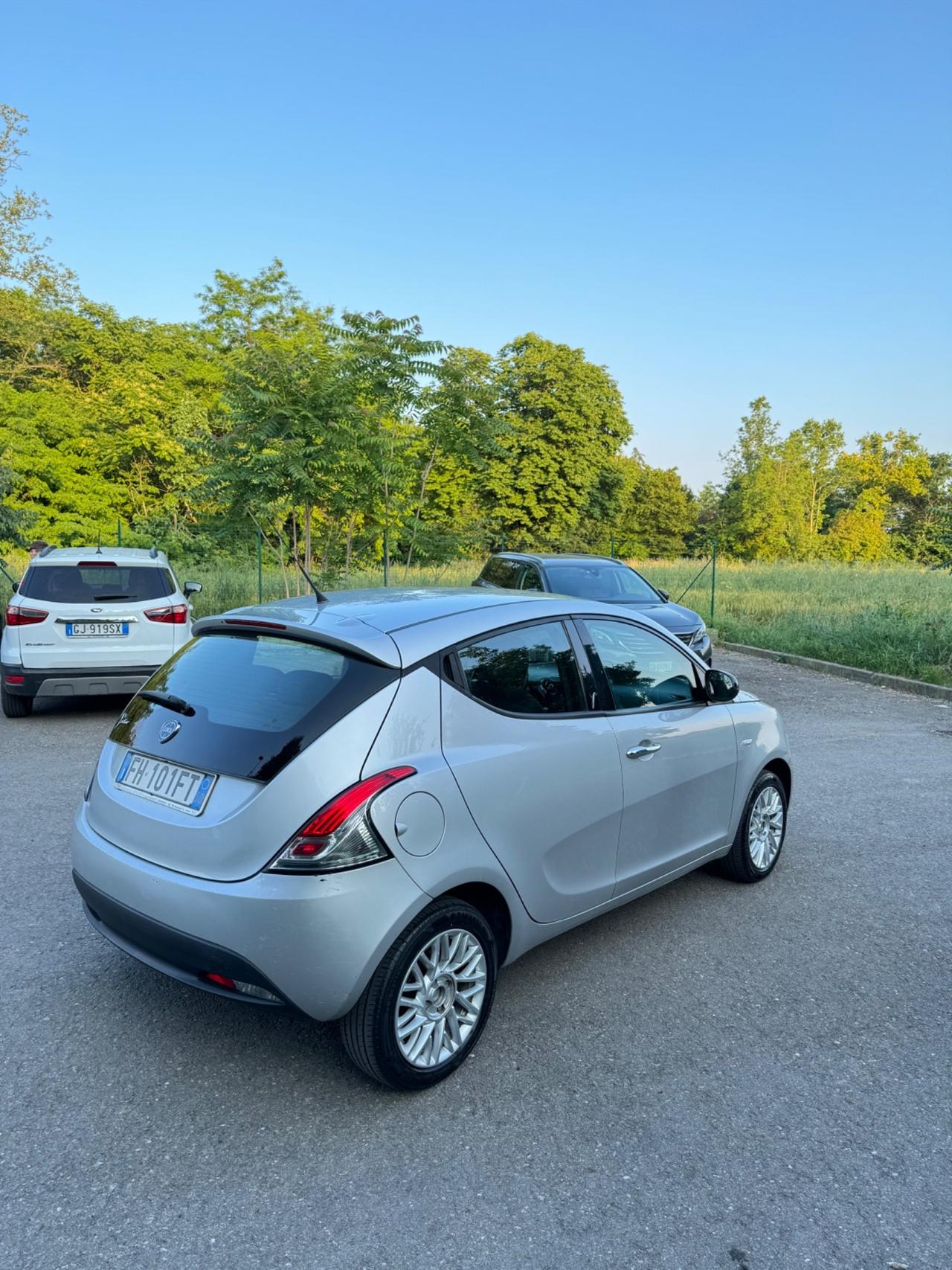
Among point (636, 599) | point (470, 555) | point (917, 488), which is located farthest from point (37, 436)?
point (917, 488)

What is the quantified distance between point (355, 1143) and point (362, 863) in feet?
2.77

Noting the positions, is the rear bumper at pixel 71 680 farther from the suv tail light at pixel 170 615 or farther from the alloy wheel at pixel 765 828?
the alloy wheel at pixel 765 828

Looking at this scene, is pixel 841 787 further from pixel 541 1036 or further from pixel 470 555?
pixel 470 555

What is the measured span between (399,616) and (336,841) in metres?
0.94

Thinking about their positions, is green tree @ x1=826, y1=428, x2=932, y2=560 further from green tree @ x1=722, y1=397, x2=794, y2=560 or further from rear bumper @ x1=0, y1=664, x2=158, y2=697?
rear bumper @ x1=0, y1=664, x2=158, y2=697

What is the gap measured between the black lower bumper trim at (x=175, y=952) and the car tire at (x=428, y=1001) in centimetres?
28

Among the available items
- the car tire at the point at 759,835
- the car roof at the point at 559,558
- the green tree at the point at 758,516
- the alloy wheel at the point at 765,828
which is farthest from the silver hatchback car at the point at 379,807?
the green tree at the point at 758,516

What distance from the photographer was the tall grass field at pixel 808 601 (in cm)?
1308

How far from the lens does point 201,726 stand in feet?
10.0

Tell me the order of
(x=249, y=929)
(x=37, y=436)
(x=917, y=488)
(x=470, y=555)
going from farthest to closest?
1. (x=917, y=488)
2. (x=37, y=436)
3. (x=470, y=555)
4. (x=249, y=929)

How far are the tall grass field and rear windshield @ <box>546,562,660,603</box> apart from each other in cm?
147

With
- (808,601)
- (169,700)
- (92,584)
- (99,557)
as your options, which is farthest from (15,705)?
(808,601)

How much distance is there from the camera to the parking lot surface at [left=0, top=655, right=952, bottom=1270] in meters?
2.31

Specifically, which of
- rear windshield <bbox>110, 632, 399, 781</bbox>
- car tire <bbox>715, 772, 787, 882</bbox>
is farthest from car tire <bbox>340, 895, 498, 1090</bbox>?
car tire <bbox>715, 772, 787, 882</bbox>
